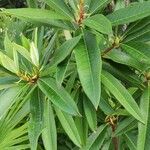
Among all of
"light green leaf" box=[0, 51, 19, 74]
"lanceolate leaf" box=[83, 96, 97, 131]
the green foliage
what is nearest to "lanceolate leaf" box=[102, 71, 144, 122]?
the green foliage

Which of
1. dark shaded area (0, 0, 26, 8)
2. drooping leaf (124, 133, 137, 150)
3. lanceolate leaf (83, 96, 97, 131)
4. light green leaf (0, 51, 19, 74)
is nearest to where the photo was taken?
light green leaf (0, 51, 19, 74)

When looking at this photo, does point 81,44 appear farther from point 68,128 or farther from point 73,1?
point 68,128

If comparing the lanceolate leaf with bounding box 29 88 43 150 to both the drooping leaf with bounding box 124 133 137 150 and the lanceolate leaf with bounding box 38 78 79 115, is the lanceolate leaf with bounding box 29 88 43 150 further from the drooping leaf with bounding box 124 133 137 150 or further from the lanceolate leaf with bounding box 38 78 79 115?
the drooping leaf with bounding box 124 133 137 150

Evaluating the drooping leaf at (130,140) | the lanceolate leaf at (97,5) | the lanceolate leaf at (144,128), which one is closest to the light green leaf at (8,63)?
the lanceolate leaf at (97,5)

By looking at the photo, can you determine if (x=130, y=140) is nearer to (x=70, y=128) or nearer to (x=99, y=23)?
(x=70, y=128)

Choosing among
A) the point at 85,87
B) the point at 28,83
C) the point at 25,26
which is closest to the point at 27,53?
the point at 28,83

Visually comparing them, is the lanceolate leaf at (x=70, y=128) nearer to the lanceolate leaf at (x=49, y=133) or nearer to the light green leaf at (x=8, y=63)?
the lanceolate leaf at (x=49, y=133)
